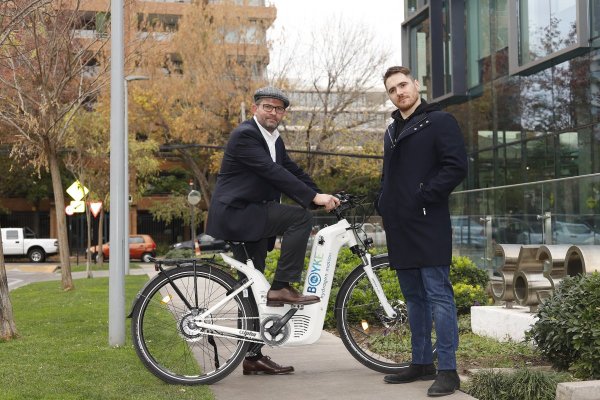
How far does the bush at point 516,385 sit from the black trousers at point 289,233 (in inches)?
52.0

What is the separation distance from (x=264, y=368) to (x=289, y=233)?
1076mm

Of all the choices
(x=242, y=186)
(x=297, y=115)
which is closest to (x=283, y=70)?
(x=297, y=115)

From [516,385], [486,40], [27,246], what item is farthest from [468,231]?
[27,246]

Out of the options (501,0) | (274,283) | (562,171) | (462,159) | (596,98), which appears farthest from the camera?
(501,0)

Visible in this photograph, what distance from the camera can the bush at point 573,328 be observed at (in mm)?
5625

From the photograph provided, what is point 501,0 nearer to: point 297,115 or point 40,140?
point 40,140

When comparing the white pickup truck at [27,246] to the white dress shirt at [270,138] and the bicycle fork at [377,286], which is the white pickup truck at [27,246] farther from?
the bicycle fork at [377,286]

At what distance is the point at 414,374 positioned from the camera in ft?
19.0

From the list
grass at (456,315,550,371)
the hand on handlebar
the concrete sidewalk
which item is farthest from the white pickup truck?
the hand on handlebar

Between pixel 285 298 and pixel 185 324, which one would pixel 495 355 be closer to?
pixel 285 298

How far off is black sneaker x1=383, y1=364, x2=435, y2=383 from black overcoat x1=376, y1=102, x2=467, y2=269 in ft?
2.29

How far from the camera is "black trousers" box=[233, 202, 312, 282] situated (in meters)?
5.81

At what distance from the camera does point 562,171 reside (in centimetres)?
1938

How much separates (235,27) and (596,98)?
19.8 metres
